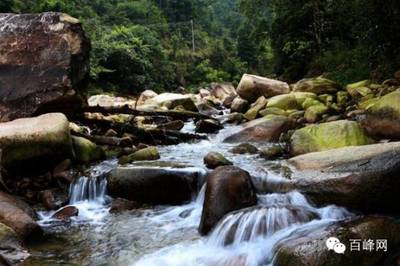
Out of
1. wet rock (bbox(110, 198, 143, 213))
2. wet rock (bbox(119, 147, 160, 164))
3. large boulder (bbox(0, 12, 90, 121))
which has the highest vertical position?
large boulder (bbox(0, 12, 90, 121))

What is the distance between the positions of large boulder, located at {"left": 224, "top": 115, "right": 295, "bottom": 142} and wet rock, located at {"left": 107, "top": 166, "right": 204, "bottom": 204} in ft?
12.1

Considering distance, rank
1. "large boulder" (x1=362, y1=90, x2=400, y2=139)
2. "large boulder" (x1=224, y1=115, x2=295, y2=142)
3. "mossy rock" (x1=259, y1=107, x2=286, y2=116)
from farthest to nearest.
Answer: "mossy rock" (x1=259, y1=107, x2=286, y2=116) < "large boulder" (x1=224, y1=115, x2=295, y2=142) < "large boulder" (x1=362, y1=90, x2=400, y2=139)

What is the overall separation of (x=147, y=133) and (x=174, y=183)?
357 centimetres

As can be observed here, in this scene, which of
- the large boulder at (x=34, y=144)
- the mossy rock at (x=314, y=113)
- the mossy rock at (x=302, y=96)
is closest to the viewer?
the large boulder at (x=34, y=144)

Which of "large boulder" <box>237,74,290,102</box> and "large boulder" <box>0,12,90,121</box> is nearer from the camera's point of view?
"large boulder" <box>0,12,90,121</box>

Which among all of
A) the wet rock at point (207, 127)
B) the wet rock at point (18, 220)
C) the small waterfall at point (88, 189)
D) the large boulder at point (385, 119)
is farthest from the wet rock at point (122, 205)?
the wet rock at point (207, 127)

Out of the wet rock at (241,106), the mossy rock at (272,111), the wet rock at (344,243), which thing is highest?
the wet rock at (344,243)

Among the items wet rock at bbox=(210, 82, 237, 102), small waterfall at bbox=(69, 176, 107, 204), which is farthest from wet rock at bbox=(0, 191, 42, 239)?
wet rock at bbox=(210, 82, 237, 102)

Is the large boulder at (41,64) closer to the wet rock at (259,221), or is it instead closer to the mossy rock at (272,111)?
the wet rock at (259,221)

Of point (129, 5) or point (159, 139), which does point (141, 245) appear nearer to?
point (159, 139)

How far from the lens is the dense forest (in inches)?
493

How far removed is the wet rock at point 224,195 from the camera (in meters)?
5.60

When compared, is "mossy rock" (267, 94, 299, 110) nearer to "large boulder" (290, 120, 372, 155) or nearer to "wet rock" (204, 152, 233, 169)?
"large boulder" (290, 120, 372, 155)

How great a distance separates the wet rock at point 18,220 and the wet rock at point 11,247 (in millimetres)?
272
